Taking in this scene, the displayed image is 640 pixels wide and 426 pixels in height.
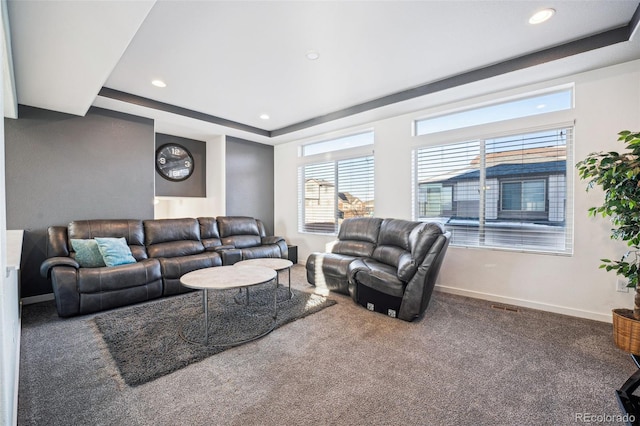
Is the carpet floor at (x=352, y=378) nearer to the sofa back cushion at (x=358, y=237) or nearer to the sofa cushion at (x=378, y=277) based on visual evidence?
the sofa cushion at (x=378, y=277)

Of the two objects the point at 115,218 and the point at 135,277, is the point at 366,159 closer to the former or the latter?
the point at 135,277

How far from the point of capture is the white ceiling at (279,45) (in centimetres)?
210

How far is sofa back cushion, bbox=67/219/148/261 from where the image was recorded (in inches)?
139

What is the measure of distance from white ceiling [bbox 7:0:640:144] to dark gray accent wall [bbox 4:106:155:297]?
323 millimetres

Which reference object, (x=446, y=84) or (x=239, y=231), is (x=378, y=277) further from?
(x=239, y=231)

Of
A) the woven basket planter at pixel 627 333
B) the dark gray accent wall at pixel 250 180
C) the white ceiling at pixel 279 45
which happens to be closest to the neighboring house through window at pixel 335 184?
the dark gray accent wall at pixel 250 180

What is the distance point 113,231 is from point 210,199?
Result: 2078 mm

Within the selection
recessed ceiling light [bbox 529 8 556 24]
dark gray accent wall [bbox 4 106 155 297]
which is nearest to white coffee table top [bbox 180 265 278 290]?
dark gray accent wall [bbox 4 106 155 297]

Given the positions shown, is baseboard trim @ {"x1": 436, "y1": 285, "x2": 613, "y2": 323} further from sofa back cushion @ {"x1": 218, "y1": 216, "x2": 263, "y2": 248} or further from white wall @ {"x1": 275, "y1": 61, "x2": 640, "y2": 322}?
sofa back cushion @ {"x1": 218, "y1": 216, "x2": 263, "y2": 248}

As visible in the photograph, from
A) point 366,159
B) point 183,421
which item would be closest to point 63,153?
point 183,421

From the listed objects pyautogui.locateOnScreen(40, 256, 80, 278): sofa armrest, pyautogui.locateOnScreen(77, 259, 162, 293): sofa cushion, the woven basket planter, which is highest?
pyautogui.locateOnScreen(40, 256, 80, 278): sofa armrest

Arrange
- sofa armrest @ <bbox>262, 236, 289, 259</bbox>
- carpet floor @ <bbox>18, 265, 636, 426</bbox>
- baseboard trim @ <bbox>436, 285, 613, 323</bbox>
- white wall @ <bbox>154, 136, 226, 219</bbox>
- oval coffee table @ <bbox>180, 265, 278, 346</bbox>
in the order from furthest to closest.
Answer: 1. white wall @ <bbox>154, 136, 226, 219</bbox>
2. sofa armrest @ <bbox>262, 236, 289, 259</bbox>
3. baseboard trim @ <bbox>436, 285, 613, 323</bbox>
4. oval coffee table @ <bbox>180, 265, 278, 346</bbox>
5. carpet floor @ <bbox>18, 265, 636, 426</bbox>

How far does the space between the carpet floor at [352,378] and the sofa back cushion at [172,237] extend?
144 centimetres

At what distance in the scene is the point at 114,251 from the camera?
342 cm
